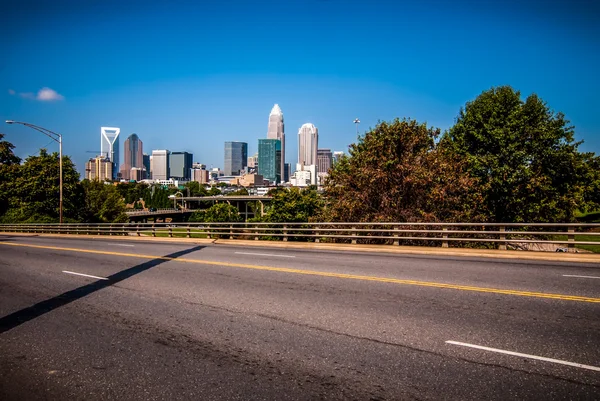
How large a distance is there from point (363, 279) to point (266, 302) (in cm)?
313

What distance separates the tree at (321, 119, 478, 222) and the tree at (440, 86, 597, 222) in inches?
142

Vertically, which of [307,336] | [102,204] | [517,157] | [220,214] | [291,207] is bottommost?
[220,214]

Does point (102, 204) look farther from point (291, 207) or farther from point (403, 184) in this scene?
point (403, 184)

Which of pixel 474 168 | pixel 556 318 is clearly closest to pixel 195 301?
pixel 556 318

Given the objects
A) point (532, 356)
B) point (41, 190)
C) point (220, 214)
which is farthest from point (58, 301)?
point (220, 214)

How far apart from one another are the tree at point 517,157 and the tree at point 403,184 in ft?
11.9

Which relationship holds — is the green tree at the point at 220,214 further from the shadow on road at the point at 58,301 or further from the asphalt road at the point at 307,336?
the asphalt road at the point at 307,336

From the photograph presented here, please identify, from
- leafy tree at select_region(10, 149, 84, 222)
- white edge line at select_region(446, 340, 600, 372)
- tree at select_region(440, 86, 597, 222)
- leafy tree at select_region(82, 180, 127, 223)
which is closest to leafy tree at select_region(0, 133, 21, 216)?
leafy tree at select_region(10, 149, 84, 222)

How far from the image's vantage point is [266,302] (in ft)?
25.0

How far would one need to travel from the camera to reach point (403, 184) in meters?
24.2

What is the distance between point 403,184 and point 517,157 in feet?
35.9

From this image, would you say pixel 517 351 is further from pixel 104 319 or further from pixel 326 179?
pixel 326 179

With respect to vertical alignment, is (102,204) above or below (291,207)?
above

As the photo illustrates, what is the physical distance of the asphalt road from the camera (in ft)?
13.6
